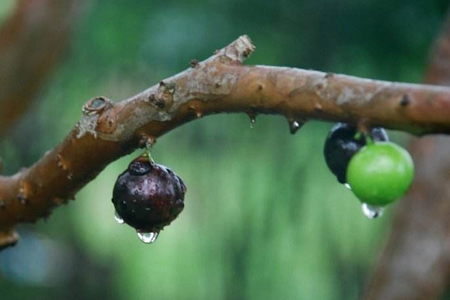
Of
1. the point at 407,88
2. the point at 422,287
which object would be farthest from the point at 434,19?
the point at 407,88

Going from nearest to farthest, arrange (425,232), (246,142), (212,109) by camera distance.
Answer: (212,109) → (425,232) → (246,142)

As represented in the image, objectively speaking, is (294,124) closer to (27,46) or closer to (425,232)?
(425,232)

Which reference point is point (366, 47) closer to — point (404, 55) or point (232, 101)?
point (404, 55)

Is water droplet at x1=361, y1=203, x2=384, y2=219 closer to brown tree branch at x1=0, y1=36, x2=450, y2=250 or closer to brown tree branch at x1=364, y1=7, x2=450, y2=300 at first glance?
brown tree branch at x1=0, y1=36, x2=450, y2=250

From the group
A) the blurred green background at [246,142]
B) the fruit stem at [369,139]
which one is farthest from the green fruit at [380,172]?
the blurred green background at [246,142]

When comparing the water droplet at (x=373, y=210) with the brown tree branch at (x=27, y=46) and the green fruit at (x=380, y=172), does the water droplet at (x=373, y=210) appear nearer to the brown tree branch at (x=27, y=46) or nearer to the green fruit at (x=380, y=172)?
the green fruit at (x=380, y=172)

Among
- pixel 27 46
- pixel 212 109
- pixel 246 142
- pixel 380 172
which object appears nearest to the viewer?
pixel 380 172

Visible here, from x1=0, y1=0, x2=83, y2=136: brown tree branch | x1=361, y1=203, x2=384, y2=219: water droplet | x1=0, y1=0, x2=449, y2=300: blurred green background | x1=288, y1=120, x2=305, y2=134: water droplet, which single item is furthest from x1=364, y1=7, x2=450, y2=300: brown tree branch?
x1=288, y1=120, x2=305, y2=134: water droplet

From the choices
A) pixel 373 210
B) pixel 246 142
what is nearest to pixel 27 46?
pixel 246 142
